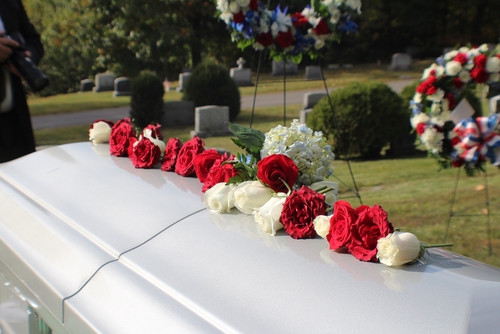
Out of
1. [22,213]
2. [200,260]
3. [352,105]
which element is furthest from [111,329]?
[352,105]

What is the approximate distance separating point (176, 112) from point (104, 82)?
868 cm

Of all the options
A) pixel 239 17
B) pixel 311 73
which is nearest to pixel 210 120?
pixel 239 17

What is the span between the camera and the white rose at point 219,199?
5.15 ft

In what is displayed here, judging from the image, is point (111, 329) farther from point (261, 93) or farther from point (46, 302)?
point (261, 93)

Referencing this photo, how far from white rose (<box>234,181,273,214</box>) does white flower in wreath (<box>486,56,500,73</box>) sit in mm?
3607

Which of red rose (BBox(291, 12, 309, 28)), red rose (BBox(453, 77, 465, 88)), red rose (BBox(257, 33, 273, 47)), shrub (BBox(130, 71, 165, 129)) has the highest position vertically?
red rose (BBox(291, 12, 309, 28))

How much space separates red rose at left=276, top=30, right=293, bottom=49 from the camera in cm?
497

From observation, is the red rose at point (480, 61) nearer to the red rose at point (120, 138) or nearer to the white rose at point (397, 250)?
the red rose at point (120, 138)

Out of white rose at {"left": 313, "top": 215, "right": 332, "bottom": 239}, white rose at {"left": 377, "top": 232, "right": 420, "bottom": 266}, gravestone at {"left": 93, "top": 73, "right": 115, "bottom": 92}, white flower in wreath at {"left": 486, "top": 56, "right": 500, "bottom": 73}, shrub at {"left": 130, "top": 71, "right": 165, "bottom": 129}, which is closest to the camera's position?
white rose at {"left": 377, "top": 232, "right": 420, "bottom": 266}

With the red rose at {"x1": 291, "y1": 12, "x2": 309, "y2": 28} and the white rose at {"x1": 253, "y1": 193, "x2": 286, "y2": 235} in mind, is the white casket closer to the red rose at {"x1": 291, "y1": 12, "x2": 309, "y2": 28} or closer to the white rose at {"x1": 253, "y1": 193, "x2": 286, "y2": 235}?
the white rose at {"x1": 253, "y1": 193, "x2": 286, "y2": 235}

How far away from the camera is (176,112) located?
1385cm

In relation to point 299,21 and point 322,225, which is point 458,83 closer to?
point 299,21

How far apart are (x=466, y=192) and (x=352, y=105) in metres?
3.15

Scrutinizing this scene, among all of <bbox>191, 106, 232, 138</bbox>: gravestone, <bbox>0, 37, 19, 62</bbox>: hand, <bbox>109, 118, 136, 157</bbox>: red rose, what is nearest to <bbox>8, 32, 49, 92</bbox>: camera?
<bbox>0, 37, 19, 62</bbox>: hand
